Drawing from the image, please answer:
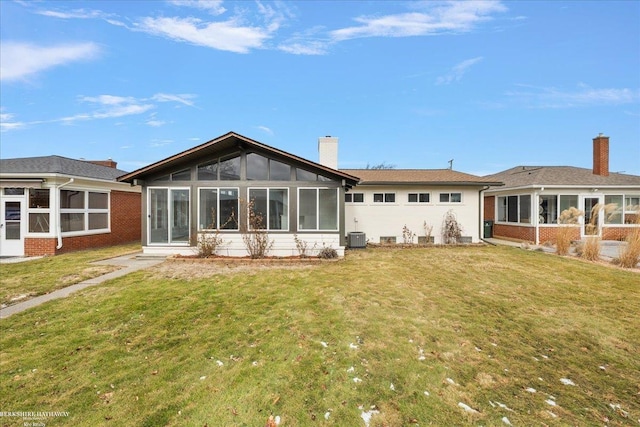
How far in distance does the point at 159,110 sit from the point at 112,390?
1848 centimetres

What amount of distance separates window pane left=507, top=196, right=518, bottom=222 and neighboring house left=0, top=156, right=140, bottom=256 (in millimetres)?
20803

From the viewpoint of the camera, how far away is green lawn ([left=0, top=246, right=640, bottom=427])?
2.86 m

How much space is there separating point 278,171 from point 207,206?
9.76ft

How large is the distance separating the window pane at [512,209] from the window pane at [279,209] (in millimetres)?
13294

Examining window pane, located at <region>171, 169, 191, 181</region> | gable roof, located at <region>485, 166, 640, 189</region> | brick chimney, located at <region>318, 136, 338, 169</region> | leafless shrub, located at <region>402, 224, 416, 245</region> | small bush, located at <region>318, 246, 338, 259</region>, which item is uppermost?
brick chimney, located at <region>318, 136, 338, 169</region>

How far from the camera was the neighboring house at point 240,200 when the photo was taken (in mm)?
10453

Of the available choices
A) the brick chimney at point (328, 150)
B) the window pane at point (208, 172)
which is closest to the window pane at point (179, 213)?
the window pane at point (208, 172)

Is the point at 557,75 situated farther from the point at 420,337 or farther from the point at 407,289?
the point at 420,337

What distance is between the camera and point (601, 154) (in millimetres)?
15562

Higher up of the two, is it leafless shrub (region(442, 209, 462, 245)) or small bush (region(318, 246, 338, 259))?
leafless shrub (region(442, 209, 462, 245))

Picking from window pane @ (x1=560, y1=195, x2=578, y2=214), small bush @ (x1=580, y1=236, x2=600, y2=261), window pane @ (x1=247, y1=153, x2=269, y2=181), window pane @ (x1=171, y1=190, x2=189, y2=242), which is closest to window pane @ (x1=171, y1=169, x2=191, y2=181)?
window pane @ (x1=171, y1=190, x2=189, y2=242)

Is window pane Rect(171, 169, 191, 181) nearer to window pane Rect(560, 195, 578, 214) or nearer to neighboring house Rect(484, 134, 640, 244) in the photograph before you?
neighboring house Rect(484, 134, 640, 244)

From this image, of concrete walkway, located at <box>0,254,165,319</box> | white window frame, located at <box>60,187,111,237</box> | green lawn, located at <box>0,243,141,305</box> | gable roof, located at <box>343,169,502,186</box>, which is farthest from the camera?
gable roof, located at <box>343,169,502,186</box>

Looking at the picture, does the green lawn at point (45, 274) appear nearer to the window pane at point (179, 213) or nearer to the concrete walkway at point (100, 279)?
the concrete walkway at point (100, 279)
